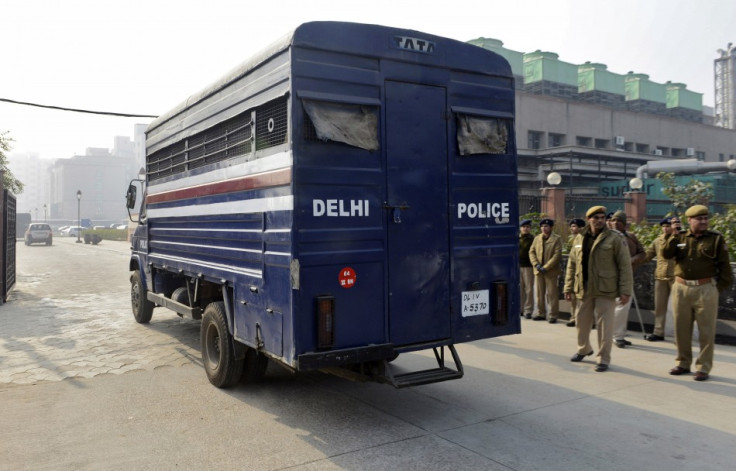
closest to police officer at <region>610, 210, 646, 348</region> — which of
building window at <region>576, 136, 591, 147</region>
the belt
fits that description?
the belt

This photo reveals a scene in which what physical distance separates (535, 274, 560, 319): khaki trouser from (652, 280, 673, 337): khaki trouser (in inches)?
67.3

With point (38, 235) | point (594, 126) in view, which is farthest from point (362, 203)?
A: point (38, 235)

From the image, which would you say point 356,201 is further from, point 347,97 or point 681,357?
point 681,357

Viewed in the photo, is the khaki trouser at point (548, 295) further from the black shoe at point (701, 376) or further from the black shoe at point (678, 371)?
the black shoe at point (701, 376)

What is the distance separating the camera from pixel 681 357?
645 centimetres

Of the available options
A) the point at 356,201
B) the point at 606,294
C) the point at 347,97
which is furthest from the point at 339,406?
the point at 606,294

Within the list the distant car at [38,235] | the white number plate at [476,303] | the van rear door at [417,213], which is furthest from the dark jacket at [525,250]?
the distant car at [38,235]

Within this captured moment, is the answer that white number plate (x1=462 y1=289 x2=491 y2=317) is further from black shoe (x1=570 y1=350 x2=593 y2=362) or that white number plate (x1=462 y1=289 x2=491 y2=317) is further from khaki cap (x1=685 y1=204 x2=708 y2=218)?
khaki cap (x1=685 y1=204 x2=708 y2=218)

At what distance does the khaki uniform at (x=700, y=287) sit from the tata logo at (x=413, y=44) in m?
3.65

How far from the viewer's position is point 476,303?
536 cm

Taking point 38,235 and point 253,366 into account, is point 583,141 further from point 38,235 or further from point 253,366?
point 253,366

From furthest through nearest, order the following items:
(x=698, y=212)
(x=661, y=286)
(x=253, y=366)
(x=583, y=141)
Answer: (x=583, y=141) < (x=661, y=286) < (x=698, y=212) < (x=253, y=366)

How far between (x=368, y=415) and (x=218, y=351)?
1.93 m

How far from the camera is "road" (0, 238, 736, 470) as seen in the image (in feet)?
14.0
